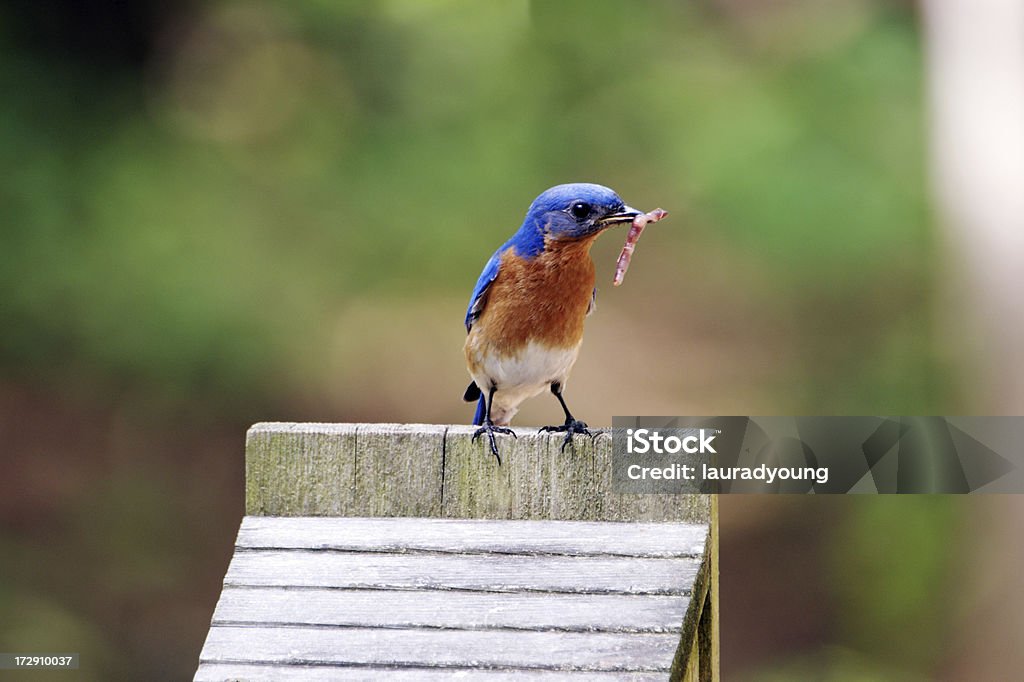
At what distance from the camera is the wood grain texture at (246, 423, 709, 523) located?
2631 mm

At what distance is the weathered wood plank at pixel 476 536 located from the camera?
256 centimetres

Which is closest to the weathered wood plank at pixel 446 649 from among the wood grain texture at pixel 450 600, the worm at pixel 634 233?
the wood grain texture at pixel 450 600

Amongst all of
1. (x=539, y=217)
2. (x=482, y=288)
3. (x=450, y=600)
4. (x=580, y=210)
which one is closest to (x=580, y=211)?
(x=580, y=210)

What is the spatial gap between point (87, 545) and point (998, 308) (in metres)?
5.53

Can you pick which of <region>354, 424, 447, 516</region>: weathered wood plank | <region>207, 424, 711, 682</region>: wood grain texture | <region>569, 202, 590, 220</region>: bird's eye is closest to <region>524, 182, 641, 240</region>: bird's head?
<region>569, 202, 590, 220</region>: bird's eye

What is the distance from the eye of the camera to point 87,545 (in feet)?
26.1

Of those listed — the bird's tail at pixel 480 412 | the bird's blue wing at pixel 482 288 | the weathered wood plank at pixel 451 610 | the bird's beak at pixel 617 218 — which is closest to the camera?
the weathered wood plank at pixel 451 610

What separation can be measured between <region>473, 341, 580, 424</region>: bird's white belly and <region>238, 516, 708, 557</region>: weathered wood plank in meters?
0.89

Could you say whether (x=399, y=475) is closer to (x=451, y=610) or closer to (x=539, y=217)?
(x=451, y=610)

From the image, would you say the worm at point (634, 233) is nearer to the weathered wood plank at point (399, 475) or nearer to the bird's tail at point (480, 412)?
the weathered wood plank at point (399, 475)

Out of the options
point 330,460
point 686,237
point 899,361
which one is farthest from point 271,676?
point 686,237

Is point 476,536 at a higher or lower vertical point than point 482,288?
lower

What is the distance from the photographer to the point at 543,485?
8.70 feet

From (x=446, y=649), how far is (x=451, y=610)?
10 centimetres
